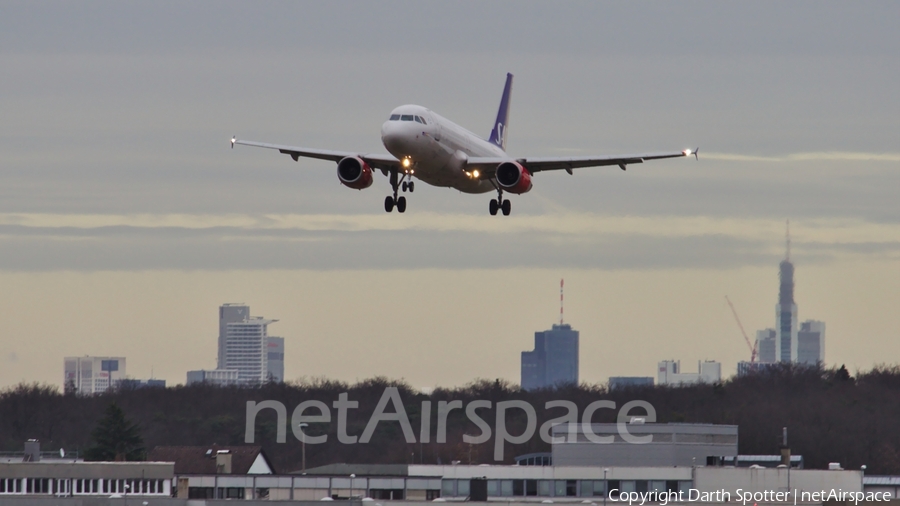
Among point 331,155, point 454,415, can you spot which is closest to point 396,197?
point 331,155

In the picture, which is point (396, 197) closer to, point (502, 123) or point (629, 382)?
point (502, 123)

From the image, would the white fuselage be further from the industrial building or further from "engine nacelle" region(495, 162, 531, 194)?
the industrial building

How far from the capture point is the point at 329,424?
148m

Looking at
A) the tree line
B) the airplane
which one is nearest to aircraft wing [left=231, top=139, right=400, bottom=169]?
the airplane

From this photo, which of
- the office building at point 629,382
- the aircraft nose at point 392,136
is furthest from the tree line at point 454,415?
the aircraft nose at point 392,136

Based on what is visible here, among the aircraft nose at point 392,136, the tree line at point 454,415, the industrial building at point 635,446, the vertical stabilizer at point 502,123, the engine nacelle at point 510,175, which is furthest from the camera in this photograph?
the tree line at point 454,415

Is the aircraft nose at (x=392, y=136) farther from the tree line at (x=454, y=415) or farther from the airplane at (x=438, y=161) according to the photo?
the tree line at (x=454, y=415)

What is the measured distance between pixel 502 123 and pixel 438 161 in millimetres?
30886

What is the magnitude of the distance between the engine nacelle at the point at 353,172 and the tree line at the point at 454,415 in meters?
48.8

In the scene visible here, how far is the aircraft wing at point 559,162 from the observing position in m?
80.6

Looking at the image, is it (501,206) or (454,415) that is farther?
(454,415)

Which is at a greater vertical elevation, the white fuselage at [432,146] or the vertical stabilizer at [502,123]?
the vertical stabilizer at [502,123]

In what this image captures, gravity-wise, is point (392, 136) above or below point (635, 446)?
above

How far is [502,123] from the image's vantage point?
108 meters
